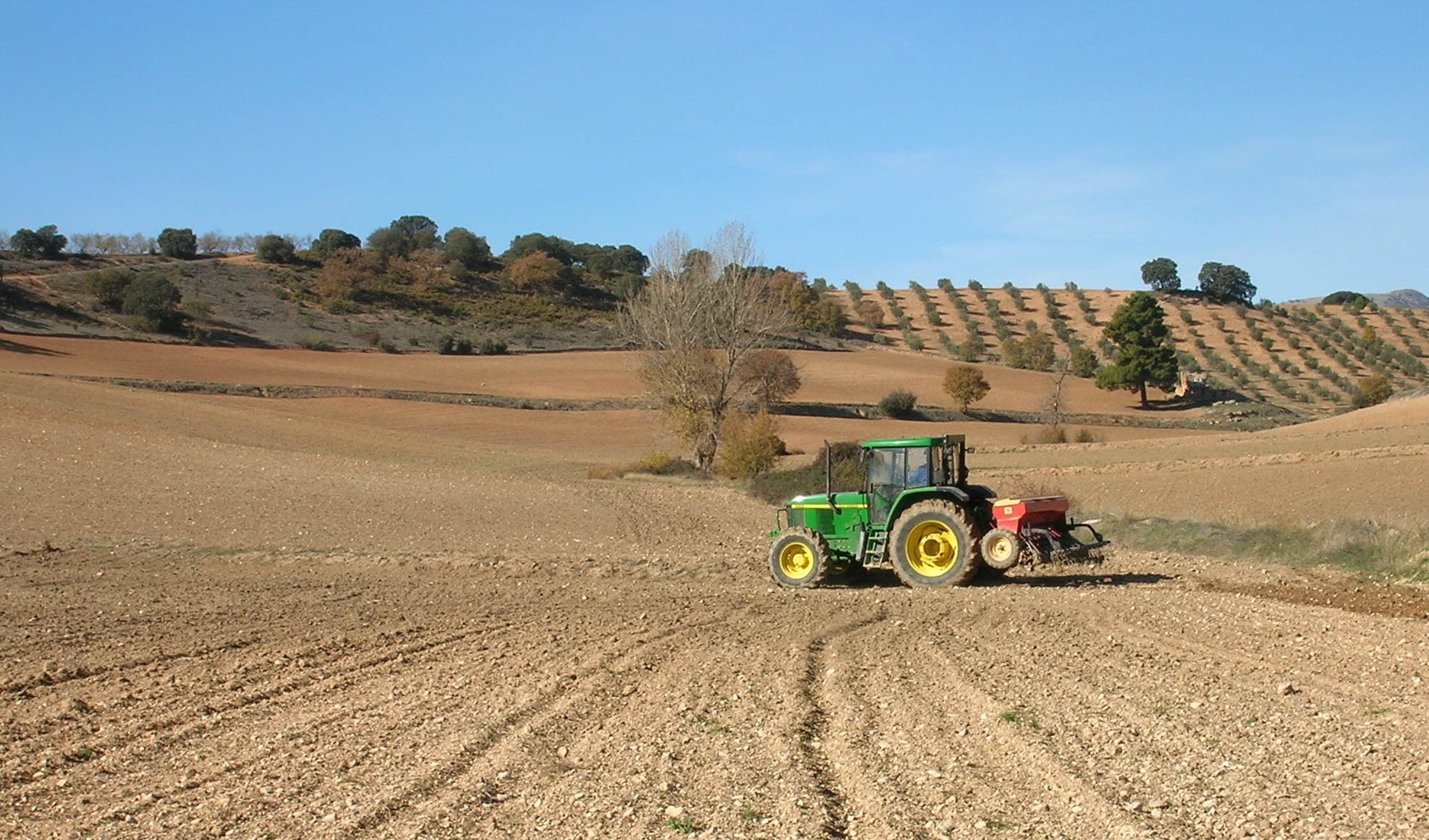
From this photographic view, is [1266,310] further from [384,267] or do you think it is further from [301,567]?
[301,567]

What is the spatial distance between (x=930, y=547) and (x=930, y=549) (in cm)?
3

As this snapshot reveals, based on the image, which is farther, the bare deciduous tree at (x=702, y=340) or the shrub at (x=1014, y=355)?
the shrub at (x=1014, y=355)

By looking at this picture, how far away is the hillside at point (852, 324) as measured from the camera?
2985 inches

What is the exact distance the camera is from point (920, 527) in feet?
51.8

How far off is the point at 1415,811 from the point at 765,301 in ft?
129

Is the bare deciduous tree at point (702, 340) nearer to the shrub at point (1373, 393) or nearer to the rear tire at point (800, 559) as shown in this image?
the rear tire at point (800, 559)

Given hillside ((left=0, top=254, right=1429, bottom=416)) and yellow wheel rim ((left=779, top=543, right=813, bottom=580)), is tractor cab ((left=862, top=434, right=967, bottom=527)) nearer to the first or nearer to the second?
yellow wheel rim ((left=779, top=543, right=813, bottom=580))

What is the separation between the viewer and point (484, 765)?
7117 mm

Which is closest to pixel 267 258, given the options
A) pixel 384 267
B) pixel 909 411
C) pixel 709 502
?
pixel 384 267

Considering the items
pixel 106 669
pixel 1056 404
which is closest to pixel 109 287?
pixel 1056 404

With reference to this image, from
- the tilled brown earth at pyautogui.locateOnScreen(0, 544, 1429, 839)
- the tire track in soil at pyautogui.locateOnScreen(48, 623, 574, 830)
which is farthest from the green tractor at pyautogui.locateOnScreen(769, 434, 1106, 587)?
the tire track in soil at pyautogui.locateOnScreen(48, 623, 574, 830)

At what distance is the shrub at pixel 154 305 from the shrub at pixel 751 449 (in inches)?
1849

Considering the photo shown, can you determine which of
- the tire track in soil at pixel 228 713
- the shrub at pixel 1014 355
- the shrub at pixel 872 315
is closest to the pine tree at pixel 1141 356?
the shrub at pixel 1014 355

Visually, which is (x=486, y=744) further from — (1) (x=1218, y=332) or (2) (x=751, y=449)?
(1) (x=1218, y=332)
